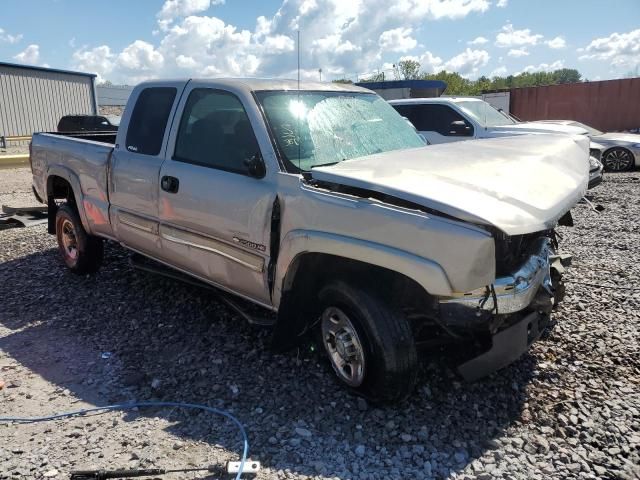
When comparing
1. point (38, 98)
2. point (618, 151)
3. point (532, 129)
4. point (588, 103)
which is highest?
point (38, 98)

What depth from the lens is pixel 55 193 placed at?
592 centimetres

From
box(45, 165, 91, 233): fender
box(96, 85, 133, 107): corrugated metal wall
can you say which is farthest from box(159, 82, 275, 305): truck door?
box(96, 85, 133, 107): corrugated metal wall

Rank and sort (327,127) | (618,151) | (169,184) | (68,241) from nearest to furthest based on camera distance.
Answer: (327,127) < (169,184) < (68,241) < (618,151)

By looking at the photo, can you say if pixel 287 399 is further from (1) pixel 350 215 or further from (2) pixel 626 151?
(2) pixel 626 151

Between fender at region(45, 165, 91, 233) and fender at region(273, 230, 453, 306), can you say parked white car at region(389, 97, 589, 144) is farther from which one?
fender at region(273, 230, 453, 306)

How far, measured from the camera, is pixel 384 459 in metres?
2.75

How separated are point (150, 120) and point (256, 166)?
157 cm

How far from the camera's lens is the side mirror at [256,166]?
135 inches

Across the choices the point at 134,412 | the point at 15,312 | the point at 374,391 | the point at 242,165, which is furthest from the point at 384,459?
the point at 15,312

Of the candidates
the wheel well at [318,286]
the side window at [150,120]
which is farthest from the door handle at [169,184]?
the wheel well at [318,286]

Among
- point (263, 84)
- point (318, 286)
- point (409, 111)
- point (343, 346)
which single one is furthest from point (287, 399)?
point (409, 111)

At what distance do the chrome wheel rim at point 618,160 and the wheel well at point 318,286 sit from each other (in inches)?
481

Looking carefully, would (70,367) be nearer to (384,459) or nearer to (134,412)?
(134,412)

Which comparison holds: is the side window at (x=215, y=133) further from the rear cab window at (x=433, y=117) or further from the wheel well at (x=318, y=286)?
the rear cab window at (x=433, y=117)
